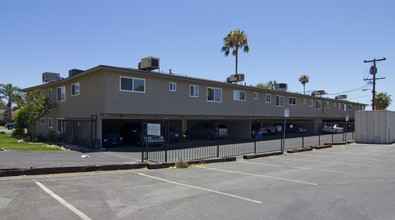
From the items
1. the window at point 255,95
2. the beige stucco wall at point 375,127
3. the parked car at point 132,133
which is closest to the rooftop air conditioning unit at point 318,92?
the beige stucco wall at point 375,127

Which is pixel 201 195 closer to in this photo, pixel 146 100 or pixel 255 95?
pixel 146 100

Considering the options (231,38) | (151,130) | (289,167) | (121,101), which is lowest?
(289,167)

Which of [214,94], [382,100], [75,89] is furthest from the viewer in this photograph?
[382,100]

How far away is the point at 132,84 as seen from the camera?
17750mm

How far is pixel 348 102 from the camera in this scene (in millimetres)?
46750

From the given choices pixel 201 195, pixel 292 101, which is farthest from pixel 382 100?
pixel 201 195

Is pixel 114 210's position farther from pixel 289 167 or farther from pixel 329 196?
pixel 289 167

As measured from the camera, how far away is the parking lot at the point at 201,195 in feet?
17.4

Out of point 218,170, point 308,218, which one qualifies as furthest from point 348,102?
point 308,218

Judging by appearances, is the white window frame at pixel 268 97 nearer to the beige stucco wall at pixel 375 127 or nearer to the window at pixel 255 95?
the window at pixel 255 95

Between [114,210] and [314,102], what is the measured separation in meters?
36.9

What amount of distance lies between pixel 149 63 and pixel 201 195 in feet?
44.3

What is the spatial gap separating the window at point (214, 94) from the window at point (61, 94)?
1199 cm

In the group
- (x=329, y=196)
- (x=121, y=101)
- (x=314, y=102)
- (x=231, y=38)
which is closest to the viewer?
(x=329, y=196)
